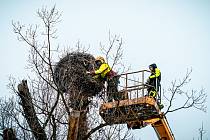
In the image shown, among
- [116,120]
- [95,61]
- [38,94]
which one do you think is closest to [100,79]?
[95,61]

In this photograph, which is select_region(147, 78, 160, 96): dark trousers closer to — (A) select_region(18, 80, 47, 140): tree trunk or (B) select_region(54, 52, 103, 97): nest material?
(B) select_region(54, 52, 103, 97): nest material

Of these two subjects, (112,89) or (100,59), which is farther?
(100,59)

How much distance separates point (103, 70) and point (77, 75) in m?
0.92

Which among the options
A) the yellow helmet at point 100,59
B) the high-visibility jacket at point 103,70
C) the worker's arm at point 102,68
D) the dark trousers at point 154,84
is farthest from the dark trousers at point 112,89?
the dark trousers at point 154,84

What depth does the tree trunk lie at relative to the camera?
9.34m

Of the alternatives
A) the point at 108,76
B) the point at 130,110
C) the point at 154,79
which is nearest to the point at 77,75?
the point at 108,76

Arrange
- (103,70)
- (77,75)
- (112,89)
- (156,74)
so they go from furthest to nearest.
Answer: (156,74) → (77,75) → (112,89) → (103,70)

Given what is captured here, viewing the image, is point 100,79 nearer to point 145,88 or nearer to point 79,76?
point 79,76

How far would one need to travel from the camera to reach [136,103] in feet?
29.6

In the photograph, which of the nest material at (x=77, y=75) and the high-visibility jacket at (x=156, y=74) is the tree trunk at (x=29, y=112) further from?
the high-visibility jacket at (x=156, y=74)

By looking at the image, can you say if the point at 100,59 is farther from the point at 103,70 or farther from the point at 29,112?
the point at 29,112

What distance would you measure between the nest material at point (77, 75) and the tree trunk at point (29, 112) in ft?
3.39

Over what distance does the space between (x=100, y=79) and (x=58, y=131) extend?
2450mm

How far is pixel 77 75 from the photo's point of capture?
9.90 metres
